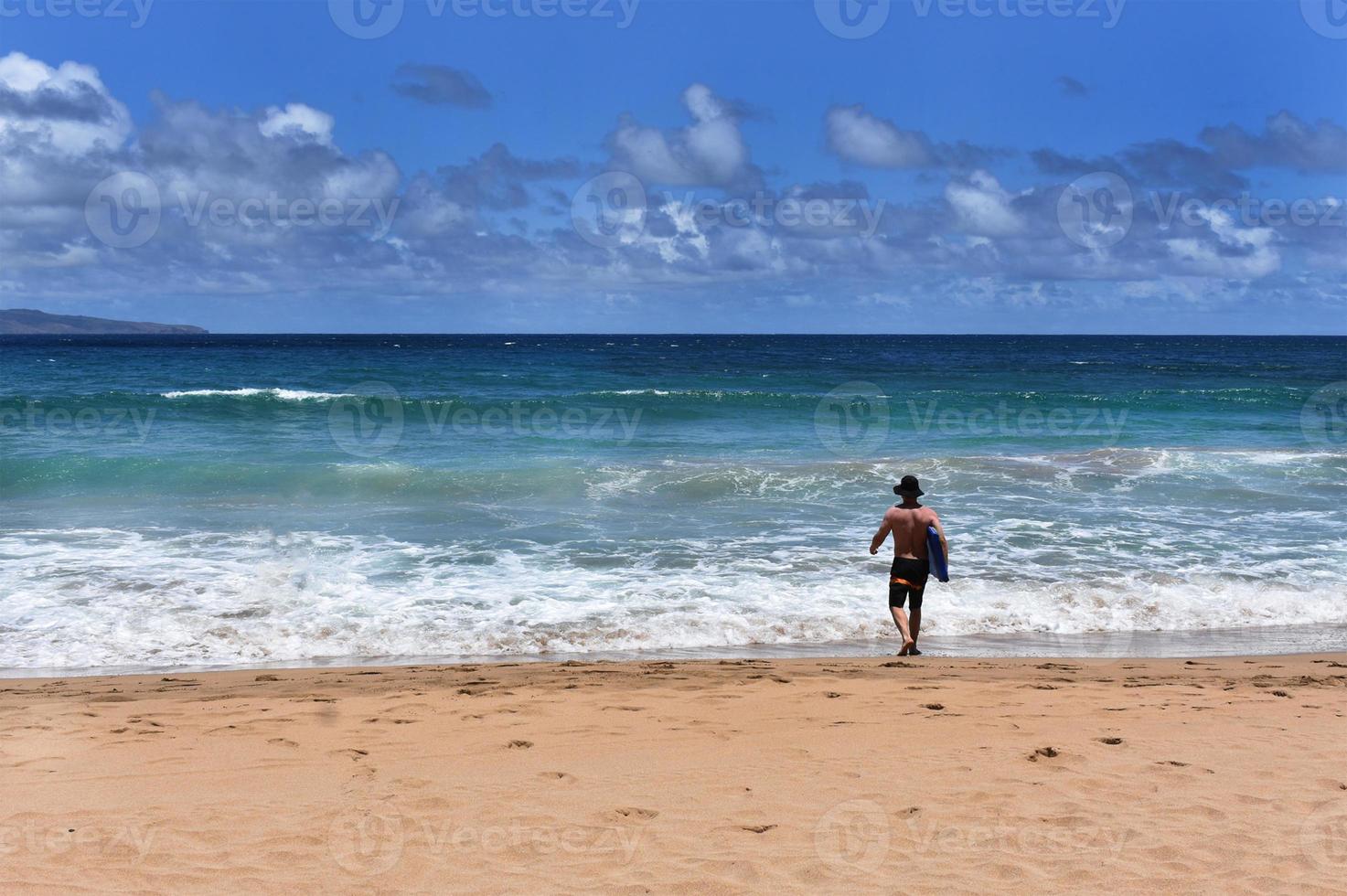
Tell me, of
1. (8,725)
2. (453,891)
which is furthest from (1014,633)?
(8,725)

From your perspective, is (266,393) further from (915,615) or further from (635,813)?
(635,813)

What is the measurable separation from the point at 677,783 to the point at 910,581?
4.01m

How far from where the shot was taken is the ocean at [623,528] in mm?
9164

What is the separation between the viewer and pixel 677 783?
5262 millimetres

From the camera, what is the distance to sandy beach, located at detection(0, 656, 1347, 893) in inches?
170

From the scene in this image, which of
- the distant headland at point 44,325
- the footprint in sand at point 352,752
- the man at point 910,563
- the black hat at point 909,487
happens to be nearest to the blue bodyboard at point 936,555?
the man at point 910,563

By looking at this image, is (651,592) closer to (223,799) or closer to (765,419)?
(223,799)

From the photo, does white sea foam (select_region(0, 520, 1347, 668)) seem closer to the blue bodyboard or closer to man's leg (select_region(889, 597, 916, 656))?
man's leg (select_region(889, 597, 916, 656))

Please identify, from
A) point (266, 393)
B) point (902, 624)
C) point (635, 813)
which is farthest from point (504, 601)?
point (266, 393)

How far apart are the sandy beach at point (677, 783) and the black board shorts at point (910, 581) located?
1.29 m

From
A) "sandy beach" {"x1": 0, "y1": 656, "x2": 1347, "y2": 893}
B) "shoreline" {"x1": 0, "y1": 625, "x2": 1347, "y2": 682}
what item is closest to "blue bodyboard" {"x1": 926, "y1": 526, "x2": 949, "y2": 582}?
"shoreline" {"x1": 0, "y1": 625, "x2": 1347, "y2": 682}

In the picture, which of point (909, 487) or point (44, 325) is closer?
point (909, 487)

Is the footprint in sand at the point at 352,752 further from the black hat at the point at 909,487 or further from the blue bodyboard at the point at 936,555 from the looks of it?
the black hat at the point at 909,487

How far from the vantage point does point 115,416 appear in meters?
25.5
